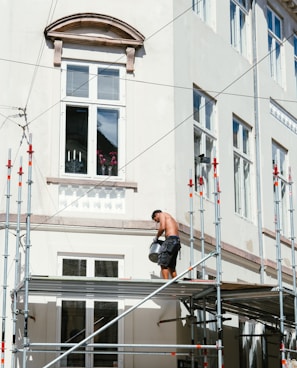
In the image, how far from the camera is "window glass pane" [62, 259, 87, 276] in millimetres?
17094

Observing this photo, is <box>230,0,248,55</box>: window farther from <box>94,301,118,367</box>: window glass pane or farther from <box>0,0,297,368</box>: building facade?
<box>94,301,118,367</box>: window glass pane

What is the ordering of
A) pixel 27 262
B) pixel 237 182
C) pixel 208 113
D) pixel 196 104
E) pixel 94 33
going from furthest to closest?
1. pixel 237 182
2. pixel 208 113
3. pixel 196 104
4. pixel 94 33
5. pixel 27 262

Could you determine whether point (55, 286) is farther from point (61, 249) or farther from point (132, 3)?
point (132, 3)

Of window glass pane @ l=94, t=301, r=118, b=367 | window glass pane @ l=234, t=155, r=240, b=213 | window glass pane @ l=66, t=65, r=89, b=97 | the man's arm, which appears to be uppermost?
window glass pane @ l=66, t=65, r=89, b=97

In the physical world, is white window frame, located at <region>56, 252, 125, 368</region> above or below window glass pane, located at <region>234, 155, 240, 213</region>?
below

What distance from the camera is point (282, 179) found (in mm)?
24188

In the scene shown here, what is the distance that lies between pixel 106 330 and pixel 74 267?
1273 millimetres

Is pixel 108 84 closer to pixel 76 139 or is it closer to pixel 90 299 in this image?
pixel 76 139

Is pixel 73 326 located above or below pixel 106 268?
below

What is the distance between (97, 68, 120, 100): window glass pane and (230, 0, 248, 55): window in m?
4.83

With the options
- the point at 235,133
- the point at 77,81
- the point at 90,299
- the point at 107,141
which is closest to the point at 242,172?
the point at 235,133

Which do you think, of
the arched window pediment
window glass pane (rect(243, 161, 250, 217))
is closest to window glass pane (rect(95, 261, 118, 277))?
the arched window pediment

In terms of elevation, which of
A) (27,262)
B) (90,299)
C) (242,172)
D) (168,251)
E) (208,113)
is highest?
(208,113)

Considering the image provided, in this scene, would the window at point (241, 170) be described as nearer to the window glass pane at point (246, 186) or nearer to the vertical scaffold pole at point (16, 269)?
the window glass pane at point (246, 186)
